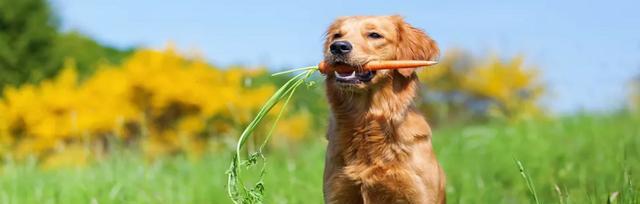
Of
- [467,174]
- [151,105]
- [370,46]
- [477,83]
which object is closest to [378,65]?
[370,46]

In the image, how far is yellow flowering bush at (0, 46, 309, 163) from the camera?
16.7 meters

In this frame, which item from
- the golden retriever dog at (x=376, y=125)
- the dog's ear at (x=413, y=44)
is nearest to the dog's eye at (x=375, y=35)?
the golden retriever dog at (x=376, y=125)

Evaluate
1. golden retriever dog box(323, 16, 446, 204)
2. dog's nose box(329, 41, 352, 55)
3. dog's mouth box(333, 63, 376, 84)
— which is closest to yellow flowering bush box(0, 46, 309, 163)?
golden retriever dog box(323, 16, 446, 204)

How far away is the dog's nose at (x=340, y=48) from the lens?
4188 millimetres

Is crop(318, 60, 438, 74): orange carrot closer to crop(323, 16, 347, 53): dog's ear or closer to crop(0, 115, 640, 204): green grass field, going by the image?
crop(323, 16, 347, 53): dog's ear

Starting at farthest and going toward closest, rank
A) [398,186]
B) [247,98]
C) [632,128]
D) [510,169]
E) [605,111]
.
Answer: [247,98] < [605,111] < [632,128] < [510,169] < [398,186]

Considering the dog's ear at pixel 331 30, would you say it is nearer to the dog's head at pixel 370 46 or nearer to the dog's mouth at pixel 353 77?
the dog's head at pixel 370 46

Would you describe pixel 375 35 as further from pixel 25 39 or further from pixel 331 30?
pixel 25 39

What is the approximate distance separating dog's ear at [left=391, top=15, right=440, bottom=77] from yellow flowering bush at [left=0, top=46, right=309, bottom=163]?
11.2 m

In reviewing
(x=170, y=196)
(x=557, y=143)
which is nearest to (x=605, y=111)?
(x=557, y=143)

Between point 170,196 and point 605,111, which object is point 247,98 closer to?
point 605,111

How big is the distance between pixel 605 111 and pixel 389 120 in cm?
870

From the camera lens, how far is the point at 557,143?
365 inches

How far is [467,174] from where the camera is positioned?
23.4ft
